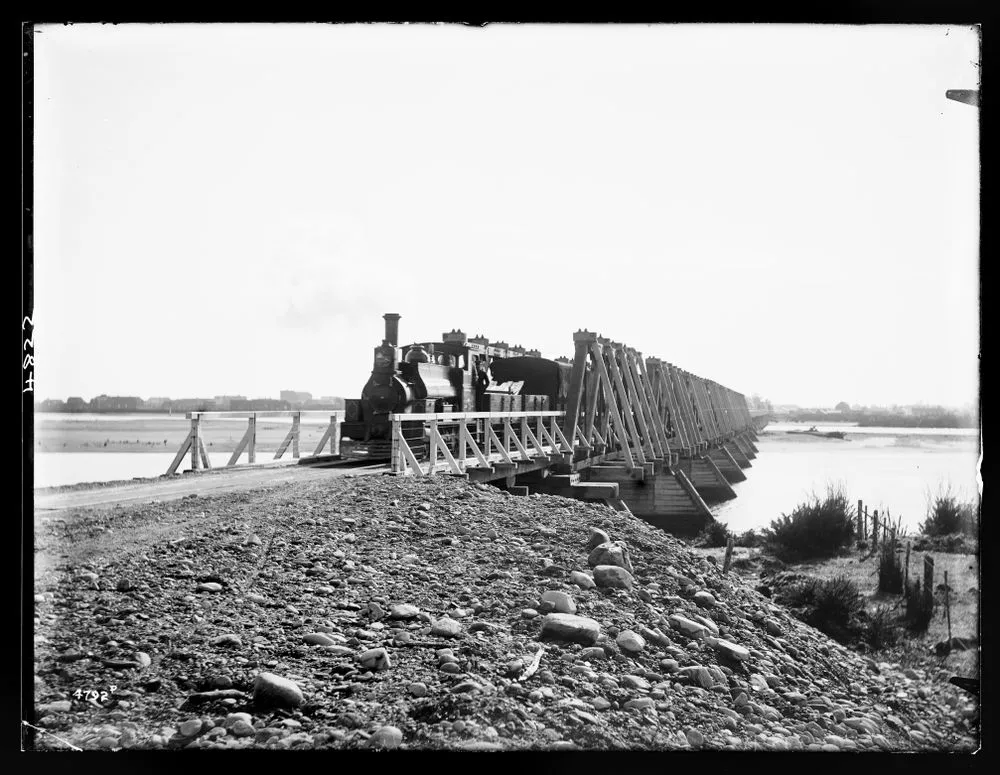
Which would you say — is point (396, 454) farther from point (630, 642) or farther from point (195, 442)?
point (630, 642)

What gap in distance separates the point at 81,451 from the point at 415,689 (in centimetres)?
441

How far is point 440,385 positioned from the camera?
1586 centimetres

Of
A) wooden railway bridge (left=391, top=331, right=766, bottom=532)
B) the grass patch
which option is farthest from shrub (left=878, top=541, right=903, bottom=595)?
the grass patch

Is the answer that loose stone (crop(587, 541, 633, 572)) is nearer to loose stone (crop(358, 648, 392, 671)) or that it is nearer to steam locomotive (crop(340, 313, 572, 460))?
loose stone (crop(358, 648, 392, 671))

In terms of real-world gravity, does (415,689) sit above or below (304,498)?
below

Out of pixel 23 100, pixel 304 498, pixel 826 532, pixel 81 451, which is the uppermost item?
pixel 23 100

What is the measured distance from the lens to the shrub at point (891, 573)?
29.9 ft

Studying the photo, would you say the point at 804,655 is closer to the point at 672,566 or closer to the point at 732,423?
the point at 672,566

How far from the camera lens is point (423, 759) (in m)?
5.30

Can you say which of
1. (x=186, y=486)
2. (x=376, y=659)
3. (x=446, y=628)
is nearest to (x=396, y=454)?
(x=186, y=486)

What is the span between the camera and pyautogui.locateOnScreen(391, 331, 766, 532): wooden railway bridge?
1243 cm

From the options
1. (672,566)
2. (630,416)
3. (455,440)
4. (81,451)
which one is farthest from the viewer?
(630,416)

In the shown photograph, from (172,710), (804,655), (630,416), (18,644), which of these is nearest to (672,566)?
(804,655)

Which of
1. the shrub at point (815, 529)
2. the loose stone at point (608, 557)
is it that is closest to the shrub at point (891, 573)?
the loose stone at point (608, 557)
